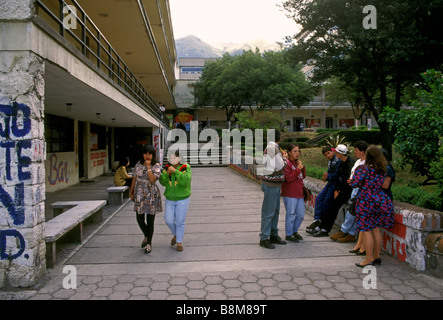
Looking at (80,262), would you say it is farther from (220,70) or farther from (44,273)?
(220,70)

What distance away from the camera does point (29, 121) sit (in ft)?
13.5

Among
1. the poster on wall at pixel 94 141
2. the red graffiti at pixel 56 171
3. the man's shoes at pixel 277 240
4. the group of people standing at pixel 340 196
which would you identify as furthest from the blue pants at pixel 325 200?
the poster on wall at pixel 94 141

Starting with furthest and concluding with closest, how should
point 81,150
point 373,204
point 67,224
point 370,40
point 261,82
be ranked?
point 261,82
point 81,150
point 370,40
point 67,224
point 373,204

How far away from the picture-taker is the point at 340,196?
605cm

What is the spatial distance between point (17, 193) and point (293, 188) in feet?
13.6

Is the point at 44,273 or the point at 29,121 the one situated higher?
the point at 29,121

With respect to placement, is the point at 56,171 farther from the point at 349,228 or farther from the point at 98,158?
the point at 349,228

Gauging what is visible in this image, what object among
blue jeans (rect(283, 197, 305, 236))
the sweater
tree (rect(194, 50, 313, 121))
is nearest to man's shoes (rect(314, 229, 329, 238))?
blue jeans (rect(283, 197, 305, 236))

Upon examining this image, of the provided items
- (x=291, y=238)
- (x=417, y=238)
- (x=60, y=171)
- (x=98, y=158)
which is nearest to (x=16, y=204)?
(x=291, y=238)

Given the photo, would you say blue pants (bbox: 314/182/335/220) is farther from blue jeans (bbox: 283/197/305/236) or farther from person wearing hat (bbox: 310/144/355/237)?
blue jeans (bbox: 283/197/305/236)

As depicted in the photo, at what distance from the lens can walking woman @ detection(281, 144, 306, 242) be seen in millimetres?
5727

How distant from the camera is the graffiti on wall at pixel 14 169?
404 centimetres
